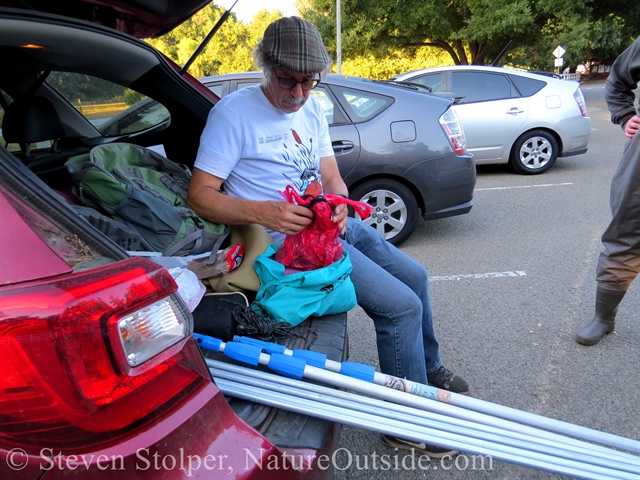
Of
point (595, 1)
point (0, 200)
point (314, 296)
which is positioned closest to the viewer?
point (0, 200)

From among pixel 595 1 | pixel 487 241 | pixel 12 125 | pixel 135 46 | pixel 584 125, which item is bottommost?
pixel 487 241

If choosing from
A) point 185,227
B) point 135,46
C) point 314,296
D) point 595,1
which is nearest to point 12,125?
point 135,46

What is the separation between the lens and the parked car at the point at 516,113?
7.67m

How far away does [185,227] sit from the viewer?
6.98 feet

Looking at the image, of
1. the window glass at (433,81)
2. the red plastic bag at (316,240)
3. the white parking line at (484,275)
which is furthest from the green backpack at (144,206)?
the window glass at (433,81)

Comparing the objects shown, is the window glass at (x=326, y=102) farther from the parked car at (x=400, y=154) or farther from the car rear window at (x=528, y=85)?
the car rear window at (x=528, y=85)

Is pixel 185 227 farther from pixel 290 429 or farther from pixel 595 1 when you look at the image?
pixel 595 1

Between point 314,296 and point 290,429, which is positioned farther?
point 314,296

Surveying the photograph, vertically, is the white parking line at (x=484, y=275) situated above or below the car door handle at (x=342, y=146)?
below

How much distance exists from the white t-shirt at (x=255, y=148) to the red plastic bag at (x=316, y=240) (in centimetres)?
17

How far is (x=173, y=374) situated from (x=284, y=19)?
163 cm

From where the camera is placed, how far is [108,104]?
3.32m

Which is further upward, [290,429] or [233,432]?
[233,432]

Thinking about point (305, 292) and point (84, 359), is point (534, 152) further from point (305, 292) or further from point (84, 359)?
point (84, 359)
